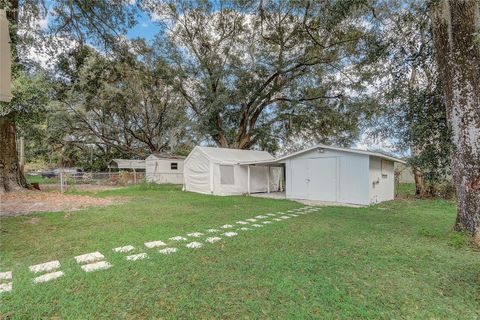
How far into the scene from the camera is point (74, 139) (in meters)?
21.5

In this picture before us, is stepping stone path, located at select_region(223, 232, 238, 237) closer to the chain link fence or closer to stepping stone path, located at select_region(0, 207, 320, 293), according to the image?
stepping stone path, located at select_region(0, 207, 320, 293)

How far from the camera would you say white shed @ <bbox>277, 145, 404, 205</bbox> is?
998 cm

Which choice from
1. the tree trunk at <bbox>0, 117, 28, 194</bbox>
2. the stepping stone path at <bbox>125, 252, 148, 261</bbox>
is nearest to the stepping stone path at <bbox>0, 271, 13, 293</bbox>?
the stepping stone path at <bbox>125, 252, 148, 261</bbox>

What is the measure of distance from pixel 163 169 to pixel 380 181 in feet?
49.9

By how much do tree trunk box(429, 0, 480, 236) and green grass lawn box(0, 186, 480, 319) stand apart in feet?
2.67

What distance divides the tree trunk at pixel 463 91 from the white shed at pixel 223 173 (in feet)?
30.5

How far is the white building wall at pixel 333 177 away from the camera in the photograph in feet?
32.9

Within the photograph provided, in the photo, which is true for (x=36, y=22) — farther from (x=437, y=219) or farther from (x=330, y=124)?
(x=330, y=124)

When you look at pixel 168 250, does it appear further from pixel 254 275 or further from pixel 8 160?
pixel 8 160

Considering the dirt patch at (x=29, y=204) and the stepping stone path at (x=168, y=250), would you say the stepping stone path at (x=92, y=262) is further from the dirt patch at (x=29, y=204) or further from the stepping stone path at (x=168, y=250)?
the dirt patch at (x=29, y=204)

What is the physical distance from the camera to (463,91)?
457 centimetres

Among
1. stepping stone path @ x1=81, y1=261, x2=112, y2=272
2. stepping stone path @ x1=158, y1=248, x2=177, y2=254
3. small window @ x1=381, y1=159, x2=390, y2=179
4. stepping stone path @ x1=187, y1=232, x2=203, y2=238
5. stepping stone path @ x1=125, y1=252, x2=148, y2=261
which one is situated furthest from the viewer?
small window @ x1=381, y1=159, x2=390, y2=179

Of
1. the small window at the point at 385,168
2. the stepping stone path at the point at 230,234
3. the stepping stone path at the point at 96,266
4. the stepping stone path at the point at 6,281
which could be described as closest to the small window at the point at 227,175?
the small window at the point at 385,168

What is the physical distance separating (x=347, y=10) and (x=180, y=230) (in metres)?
5.66
